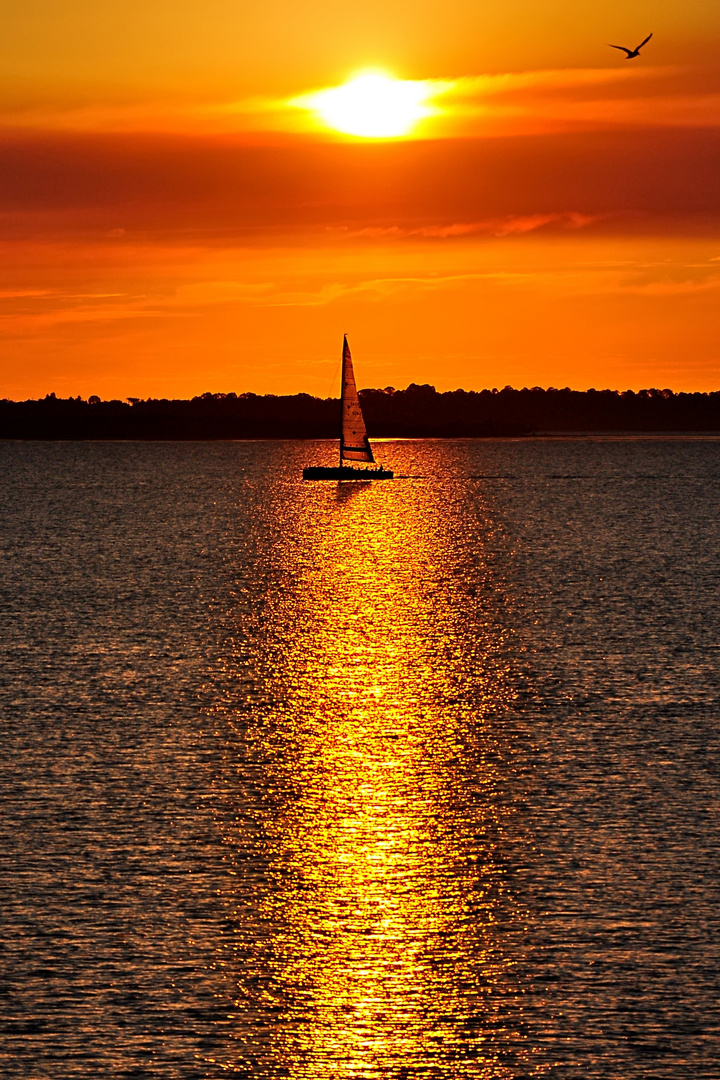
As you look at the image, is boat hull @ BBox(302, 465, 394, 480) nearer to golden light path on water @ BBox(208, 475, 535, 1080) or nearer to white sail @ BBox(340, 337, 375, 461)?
white sail @ BBox(340, 337, 375, 461)

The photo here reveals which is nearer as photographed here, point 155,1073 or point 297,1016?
point 155,1073

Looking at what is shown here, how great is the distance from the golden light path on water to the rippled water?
8cm

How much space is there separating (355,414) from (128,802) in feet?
481

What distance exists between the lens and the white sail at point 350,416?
174750 mm

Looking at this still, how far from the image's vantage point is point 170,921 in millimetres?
27531

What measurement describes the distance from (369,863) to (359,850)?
1.11m

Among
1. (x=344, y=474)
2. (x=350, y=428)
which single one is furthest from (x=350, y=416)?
(x=344, y=474)

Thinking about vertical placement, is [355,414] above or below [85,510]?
above

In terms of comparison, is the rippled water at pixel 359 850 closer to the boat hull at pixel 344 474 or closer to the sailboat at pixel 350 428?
the sailboat at pixel 350 428

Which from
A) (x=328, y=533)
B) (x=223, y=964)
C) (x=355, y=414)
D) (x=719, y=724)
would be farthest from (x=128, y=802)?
(x=355, y=414)

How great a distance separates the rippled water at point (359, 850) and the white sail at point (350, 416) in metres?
99.8

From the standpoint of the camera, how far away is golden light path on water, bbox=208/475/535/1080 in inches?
885

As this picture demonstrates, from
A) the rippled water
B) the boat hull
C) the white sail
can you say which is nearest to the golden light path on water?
the rippled water

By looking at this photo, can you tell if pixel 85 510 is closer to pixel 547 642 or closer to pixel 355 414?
pixel 355 414
